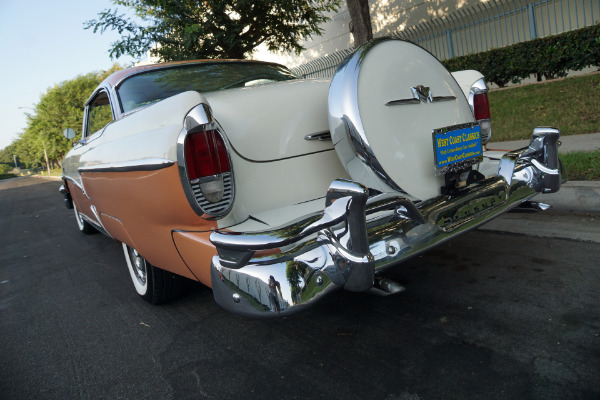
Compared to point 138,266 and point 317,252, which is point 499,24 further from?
point 317,252

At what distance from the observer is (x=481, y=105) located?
117 inches

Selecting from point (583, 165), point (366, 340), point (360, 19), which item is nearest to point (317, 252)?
point (366, 340)

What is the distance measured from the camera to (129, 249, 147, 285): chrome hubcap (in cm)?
321

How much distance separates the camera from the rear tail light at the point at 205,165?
79.0 inches

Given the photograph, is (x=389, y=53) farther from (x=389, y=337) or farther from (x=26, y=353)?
(x=26, y=353)

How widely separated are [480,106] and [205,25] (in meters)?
9.61

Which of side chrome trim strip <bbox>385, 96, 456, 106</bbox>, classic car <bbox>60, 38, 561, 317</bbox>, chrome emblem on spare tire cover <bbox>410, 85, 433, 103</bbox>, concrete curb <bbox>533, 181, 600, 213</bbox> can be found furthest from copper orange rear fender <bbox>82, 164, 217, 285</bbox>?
concrete curb <bbox>533, 181, 600, 213</bbox>

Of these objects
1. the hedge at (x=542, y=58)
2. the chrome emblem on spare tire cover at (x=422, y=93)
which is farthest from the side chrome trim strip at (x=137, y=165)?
the hedge at (x=542, y=58)

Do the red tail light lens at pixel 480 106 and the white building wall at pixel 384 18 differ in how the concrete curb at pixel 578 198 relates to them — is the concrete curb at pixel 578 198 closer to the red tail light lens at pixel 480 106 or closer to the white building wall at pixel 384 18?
the red tail light lens at pixel 480 106

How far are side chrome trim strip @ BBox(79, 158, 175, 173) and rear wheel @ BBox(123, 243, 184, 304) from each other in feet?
1.91

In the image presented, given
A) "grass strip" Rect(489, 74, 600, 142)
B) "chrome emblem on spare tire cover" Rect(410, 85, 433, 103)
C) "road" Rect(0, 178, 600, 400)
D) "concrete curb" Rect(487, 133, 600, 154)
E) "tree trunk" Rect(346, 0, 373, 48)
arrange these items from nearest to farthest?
"road" Rect(0, 178, 600, 400) → "chrome emblem on spare tire cover" Rect(410, 85, 433, 103) → "concrete curb" Rect(487, 133, 600, 154) → "grass strip" Rect(489, 74, 600, 142) → "tree trunk" Rect(346, 0, 373, 48)

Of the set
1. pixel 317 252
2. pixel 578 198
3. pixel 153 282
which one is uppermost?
pixel 317 252

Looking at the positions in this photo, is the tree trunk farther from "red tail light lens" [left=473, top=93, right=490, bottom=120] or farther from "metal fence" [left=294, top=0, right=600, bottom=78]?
"red tail light lens" [left=473, top=93, right=490, bottom=120]

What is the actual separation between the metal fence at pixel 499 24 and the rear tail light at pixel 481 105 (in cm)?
781
